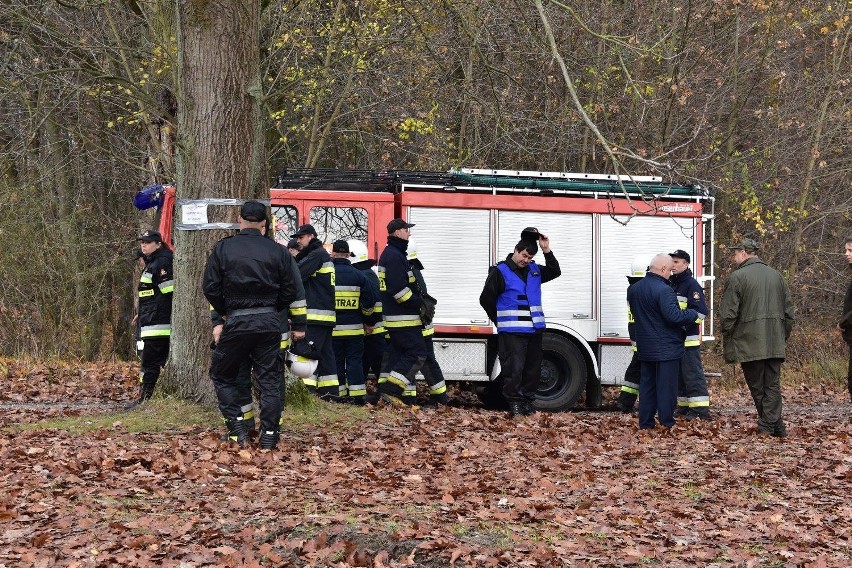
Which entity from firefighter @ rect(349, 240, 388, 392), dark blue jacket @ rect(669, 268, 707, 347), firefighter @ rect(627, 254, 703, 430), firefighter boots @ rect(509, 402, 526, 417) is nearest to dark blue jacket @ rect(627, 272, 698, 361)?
firefighter @ rect(627, 254, 703, 430)

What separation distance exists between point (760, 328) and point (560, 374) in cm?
365

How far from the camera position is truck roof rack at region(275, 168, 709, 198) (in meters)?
14.1

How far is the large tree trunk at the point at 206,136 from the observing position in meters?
10.3

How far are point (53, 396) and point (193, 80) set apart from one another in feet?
19.3

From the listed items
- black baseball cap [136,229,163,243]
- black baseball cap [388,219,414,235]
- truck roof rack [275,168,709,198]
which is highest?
truck roof rack [275,168,709,198]

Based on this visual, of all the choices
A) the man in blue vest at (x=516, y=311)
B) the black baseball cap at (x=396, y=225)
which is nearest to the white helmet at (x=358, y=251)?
the black baseball cap at (x=396, y=225)

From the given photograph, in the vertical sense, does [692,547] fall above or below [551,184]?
below

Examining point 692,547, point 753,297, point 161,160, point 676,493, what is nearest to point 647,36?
point 161,160

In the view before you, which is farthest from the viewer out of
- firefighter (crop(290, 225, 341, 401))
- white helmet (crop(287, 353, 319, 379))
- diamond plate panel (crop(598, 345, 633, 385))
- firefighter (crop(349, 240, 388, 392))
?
diamond plate panel (crop(598, 345, 633, 385))

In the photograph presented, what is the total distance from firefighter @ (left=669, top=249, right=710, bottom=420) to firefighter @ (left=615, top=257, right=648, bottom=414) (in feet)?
2.33

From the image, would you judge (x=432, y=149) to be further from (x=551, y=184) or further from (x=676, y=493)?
(x=676, y=493)

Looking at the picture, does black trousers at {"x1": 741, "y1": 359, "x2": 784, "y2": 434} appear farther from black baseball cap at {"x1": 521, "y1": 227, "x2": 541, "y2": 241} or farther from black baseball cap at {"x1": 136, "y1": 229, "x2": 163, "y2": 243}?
black baseball cap at {"x1": 136, "y1": 229, "x2": 163, "y2": 243}

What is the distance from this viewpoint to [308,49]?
672 inches

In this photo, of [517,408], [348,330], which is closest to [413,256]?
[348,330]
